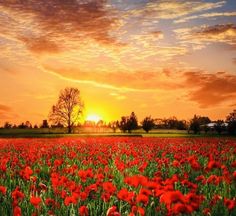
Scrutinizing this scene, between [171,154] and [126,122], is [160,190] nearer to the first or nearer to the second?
[171,154]

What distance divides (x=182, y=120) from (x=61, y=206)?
149m

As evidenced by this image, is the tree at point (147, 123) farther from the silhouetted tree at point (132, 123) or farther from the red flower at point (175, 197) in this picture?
the red flower at point (175, 197)

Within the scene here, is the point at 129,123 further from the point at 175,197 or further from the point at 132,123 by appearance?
the point at 175,197

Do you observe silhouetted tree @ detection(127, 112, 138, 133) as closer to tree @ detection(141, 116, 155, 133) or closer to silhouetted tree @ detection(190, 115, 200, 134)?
tree @ detection(141, 116, 155, 133)

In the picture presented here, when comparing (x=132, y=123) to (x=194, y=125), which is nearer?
(x=194, y=125)

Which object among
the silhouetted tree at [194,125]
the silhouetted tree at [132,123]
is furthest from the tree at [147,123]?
the silhouetted tree at [194,125]

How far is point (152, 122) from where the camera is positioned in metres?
114

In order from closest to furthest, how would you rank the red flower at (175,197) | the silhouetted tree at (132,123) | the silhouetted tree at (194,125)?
1. the red flower at (175,197)
2. the silhouetted tree at (194,125)
3. the silhouetted tree at (132,123)

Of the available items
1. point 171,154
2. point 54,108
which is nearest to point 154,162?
point 171,154

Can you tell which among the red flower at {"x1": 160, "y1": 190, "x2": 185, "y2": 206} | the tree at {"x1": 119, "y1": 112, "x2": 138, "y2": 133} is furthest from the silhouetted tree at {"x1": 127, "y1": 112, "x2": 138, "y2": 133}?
the red flower at {"x1": 160, "y1": 190, "x2": 185, "y2": 206}

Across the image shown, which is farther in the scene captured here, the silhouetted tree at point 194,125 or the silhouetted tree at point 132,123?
the silhouetted tree at point 132,123

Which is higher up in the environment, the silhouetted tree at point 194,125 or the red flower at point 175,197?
the silhouetted tree at point 194,125

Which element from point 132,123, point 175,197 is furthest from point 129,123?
point 175,197

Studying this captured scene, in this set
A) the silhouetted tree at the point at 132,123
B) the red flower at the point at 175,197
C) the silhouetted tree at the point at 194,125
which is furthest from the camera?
the silhouetted tree at the point at 132,123
